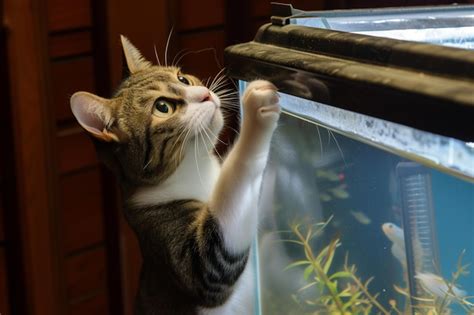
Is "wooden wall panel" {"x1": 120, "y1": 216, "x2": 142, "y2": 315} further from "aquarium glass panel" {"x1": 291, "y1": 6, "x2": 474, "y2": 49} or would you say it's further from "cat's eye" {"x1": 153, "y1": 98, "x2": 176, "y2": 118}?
"aquarium glass panel" {"x1": 291, "y1": 6, "x2": 474, "y2": 49}

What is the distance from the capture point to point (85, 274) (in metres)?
1.84

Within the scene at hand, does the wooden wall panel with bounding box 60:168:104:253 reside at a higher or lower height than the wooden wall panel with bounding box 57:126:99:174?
A: lower

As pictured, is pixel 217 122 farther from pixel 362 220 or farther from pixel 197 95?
pixel 362 220

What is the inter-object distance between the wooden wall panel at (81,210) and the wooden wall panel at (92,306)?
159 mm

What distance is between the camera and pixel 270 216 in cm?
117

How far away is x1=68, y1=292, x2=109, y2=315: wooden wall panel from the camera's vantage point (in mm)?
1844

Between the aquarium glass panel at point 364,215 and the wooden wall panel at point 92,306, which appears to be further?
the wooden wall panel at point 92,306

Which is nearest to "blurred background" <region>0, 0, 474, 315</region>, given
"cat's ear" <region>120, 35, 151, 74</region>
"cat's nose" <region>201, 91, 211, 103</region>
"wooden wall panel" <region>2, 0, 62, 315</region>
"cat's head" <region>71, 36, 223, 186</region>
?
"wooden wall panel" <region>2, 0, 62, 315</region>

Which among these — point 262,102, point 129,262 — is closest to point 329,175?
point 262,102

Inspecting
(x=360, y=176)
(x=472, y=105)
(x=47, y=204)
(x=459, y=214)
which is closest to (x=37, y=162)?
(x=47, y=204)

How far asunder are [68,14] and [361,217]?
1039 millimetres

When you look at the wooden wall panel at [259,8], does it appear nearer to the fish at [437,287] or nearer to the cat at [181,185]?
the cat at [181,185]

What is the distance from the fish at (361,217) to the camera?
91 cm

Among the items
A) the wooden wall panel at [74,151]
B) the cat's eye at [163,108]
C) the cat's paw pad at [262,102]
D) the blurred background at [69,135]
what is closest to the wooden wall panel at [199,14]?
the blurred background at [69,135]
